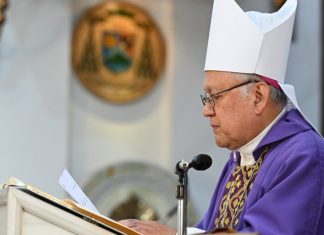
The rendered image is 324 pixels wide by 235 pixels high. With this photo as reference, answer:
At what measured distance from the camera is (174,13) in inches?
354

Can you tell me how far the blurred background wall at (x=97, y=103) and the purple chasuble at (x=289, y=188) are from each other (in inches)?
193

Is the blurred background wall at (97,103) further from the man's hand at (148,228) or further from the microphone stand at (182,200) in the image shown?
the microphone stand at (182,200)

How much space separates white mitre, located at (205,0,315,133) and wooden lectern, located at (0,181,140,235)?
109cm

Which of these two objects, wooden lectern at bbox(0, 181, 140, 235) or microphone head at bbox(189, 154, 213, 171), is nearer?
wooden lectern at bbox(0, 181, 140, 235)

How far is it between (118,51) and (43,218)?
20.7 ft

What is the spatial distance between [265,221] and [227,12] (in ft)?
3.61

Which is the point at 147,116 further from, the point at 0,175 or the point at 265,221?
the point at 265,221

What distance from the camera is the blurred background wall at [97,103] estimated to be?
8.02m

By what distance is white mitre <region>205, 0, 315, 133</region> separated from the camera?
344 centimetres

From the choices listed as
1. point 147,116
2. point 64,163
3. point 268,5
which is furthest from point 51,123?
point 268,5

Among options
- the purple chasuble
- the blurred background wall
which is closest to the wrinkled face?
the purple chasuble

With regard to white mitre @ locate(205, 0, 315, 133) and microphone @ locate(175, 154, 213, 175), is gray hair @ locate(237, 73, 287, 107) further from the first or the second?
microphone @ locate(175, 154, 213, 175)

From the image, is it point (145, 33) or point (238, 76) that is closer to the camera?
point (238, 76)

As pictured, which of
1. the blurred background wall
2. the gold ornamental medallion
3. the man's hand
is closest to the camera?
the man's hand
